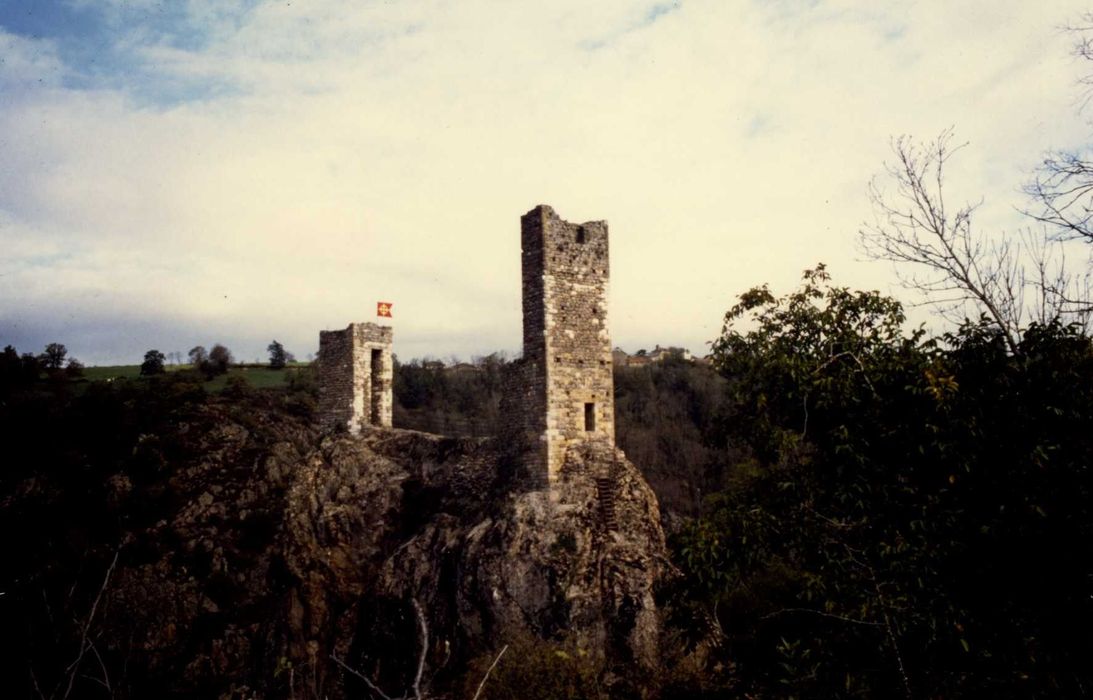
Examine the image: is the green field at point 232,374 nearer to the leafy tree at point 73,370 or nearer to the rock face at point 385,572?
the leafy tree at point 73,370

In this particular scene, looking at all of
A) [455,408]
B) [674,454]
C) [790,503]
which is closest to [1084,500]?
[790,503]

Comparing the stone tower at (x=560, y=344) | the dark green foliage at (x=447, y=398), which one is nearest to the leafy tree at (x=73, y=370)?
the dark green foliage at (x=447, y=398)

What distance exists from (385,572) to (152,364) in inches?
2195

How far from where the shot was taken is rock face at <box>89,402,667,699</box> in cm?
2050

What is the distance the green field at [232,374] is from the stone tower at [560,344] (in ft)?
153

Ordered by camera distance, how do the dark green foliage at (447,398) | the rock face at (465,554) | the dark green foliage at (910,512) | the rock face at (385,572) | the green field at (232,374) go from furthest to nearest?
the green field at (232,374), the dark green foliage at (447,398), the rock face at (385,572), the rock face at (465,554), the dark green foliage at (910,512)

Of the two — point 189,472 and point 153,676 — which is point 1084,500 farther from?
point 189,472

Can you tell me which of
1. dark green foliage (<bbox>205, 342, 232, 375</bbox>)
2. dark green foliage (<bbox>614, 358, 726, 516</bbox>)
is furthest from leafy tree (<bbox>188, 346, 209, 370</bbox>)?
dark green foliage (<bbox>614, 358, 726, 516</bbox>)

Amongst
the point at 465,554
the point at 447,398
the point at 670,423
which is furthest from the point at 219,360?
the point at 465,554

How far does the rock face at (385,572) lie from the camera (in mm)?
20500

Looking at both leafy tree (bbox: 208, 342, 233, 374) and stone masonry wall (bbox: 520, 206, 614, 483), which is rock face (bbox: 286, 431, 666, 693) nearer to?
stone masonry wall (bbox: 520, 206, 614, 483)

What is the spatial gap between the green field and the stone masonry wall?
1844 inches

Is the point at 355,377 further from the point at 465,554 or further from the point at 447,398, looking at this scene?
the point at 447,398

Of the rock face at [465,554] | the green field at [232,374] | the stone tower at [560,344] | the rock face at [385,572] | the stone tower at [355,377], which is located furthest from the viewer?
the green field at [232,374]
